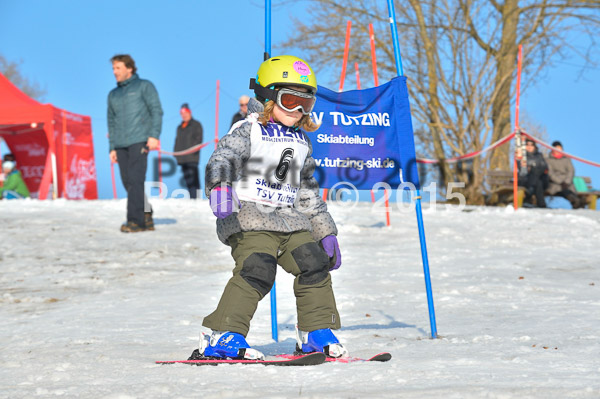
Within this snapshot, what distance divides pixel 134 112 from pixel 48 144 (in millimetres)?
9184

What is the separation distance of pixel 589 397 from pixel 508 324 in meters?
2.12

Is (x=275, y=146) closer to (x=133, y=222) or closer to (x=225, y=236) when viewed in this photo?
(x=225, y=236)

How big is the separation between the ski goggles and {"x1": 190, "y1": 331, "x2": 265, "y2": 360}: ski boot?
1082mm

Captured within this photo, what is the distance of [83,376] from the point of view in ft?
8.72

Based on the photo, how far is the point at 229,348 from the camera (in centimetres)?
285

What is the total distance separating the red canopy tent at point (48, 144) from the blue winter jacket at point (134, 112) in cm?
692

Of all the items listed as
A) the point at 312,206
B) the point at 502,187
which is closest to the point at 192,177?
the point at 502,187

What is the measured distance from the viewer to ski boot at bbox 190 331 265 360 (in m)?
2.85

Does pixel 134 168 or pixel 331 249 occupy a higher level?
pixel 134 168

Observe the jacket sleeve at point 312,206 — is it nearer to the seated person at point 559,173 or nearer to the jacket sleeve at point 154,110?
the jacket sleeve at point 154,110

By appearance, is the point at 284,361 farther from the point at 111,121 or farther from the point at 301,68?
the point at 111,121

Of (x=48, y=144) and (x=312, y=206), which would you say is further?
(x=48, y=144)

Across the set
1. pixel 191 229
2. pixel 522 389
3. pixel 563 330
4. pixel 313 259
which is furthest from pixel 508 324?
pixel 191 229

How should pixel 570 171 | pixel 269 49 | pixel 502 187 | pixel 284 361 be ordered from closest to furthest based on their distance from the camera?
pixel 284 361 < pixel 269 49 < pixel 570 171 < pixel 502 187
